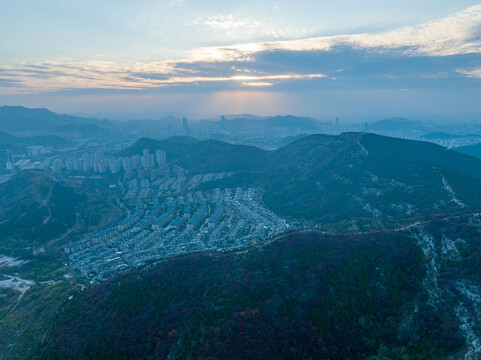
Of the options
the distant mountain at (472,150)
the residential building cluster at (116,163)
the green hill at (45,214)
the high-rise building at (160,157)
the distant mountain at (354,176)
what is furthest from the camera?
the distant mountain at (472,150)

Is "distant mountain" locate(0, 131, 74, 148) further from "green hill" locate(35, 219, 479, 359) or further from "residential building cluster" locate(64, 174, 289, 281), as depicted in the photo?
"green hill" locate(35, 219, 479, 359)

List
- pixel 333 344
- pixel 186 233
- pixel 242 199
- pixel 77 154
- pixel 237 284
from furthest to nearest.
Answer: pixel 77 154, pixel 242 199, pixel 186 233, pixel 237 284, pixel 333 344

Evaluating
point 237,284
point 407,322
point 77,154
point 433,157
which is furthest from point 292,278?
point 77,154

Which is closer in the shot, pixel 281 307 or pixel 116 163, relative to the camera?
pixel 281 307

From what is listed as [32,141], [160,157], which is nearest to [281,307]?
[160,157]

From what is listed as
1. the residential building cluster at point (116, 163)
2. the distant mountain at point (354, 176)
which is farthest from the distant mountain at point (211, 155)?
the residential building cluster at point (116, 163)

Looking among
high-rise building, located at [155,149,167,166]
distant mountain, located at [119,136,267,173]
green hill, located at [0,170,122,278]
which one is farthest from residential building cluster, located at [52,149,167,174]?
green hill, located at [0,170,122,278]

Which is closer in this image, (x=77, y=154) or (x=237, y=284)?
(x=237, y=284)

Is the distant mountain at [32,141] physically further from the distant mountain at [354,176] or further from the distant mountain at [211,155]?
the distant mountain at [354,176]

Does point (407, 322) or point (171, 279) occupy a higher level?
point (407, 322)

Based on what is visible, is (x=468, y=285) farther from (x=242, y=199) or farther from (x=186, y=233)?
(x=242, y=199)

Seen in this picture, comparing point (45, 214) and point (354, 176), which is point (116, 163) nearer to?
point (45, 214)
